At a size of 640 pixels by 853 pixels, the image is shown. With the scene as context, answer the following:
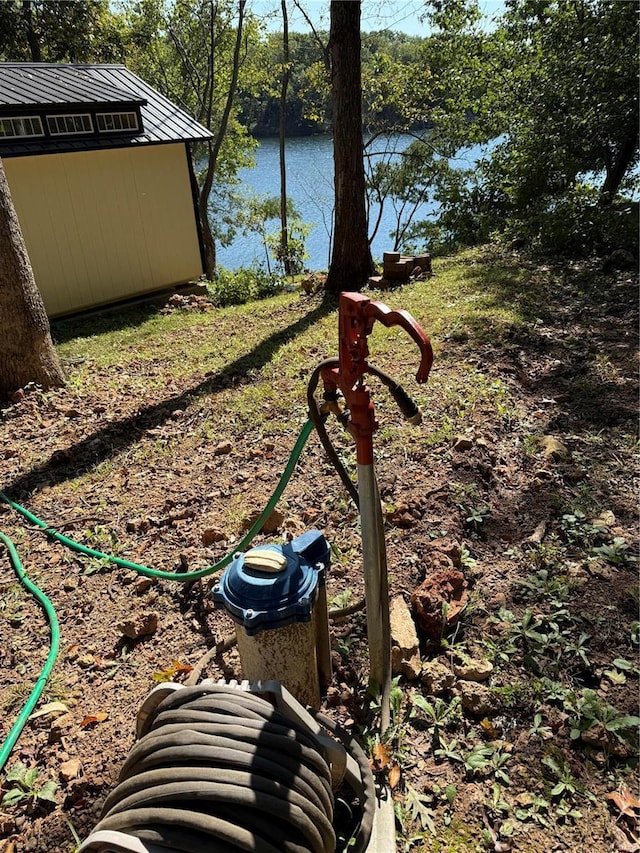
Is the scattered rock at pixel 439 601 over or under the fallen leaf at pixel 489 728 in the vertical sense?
over

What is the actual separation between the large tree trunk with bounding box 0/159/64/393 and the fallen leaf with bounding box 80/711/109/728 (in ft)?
12.3

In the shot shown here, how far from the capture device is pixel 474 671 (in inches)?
87.6

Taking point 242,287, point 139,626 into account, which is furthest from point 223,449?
point 242,287

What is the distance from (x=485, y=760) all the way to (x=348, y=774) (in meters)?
0.57

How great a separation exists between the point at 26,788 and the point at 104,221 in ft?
29.1

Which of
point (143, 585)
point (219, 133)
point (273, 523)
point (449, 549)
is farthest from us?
point (219, 133)

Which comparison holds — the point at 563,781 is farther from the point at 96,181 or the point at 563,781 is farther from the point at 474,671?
the point at 96,181

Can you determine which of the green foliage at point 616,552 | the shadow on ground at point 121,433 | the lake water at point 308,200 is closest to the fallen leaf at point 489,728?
the green foliage at point 616,552

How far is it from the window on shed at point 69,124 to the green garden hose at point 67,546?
7.00m

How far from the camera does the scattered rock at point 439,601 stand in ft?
7.86

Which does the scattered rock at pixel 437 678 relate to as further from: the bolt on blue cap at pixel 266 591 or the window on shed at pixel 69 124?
the window on shed at pixel 69 124

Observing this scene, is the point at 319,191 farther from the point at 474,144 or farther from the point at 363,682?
the point at 363,682

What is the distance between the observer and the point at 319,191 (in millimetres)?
28125

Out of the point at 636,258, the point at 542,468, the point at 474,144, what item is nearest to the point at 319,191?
the point at 474,144
